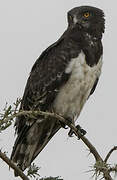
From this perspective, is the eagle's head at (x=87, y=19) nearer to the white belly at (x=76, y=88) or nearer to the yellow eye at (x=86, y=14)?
the yellow eye at (x=86, y=14)

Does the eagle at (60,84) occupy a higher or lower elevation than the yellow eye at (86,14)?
lower

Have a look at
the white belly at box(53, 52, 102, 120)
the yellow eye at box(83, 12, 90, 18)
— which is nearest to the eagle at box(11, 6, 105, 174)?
the white belly at box(53, 52, 102, 120)

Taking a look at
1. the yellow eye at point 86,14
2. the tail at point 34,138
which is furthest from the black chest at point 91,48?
the tail at point 34,138

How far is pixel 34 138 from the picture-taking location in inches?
297

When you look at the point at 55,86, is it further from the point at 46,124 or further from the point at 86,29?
the point at 86,29

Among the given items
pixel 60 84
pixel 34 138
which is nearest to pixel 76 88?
pixel 60 84

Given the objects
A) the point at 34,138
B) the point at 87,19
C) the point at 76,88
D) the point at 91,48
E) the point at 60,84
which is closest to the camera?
the point at 76,88

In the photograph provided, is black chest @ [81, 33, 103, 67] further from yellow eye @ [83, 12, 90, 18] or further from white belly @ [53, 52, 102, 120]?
yellow eye @ [83, 12, 90, 18]

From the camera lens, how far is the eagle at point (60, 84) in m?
6.99

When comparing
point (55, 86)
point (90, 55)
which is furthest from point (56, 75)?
point (90, 55)

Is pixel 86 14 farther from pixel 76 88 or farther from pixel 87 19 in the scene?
pixel 76 88

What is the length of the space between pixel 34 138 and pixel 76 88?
116 centimetres

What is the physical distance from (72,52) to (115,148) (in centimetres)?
322

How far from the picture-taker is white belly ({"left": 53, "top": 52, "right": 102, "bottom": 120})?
6.93 meters
